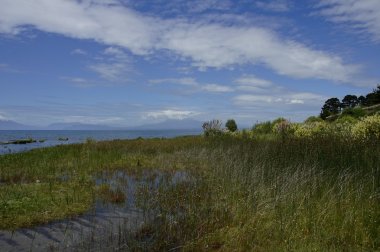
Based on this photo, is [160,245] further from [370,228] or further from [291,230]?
[370,228]

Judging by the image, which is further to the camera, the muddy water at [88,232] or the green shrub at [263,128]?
the green shrub at [263,128]

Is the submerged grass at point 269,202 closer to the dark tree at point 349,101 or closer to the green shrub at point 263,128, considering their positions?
the green shrub at point 263,128

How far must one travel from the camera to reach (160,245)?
6750 millimetres

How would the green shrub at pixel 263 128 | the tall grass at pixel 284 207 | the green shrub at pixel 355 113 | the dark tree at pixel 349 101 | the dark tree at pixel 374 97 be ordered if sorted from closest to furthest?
the tall grass at pixel 284 207
the green shrub at pixel 355 113
the green shrub at pixel 263 128
the dark tree at pixel 374 97
the dark tree at pixel 349 101

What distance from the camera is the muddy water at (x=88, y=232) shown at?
689 centimetres

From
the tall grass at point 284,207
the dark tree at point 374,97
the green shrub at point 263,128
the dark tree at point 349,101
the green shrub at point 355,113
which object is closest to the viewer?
the tall grass at point 284,207

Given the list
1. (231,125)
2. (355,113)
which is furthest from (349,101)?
(355,113)

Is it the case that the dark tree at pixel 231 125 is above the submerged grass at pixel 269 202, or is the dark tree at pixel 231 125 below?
above

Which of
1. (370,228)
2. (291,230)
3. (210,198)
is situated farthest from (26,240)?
(370,228)

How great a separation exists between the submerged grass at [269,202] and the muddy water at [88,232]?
0.99 feet

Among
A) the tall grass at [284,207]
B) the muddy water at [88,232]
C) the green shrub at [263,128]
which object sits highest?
the green shrub at [263,128]

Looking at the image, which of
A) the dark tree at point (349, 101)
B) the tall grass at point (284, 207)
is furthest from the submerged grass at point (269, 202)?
the dark tree at point (349, 101)

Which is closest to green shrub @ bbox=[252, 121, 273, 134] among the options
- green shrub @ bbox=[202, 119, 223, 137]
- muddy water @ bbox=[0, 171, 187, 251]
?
green shrub @ bbox=[202, 119, 223, 137]

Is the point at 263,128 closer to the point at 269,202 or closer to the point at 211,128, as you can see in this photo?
the point at 211,128
